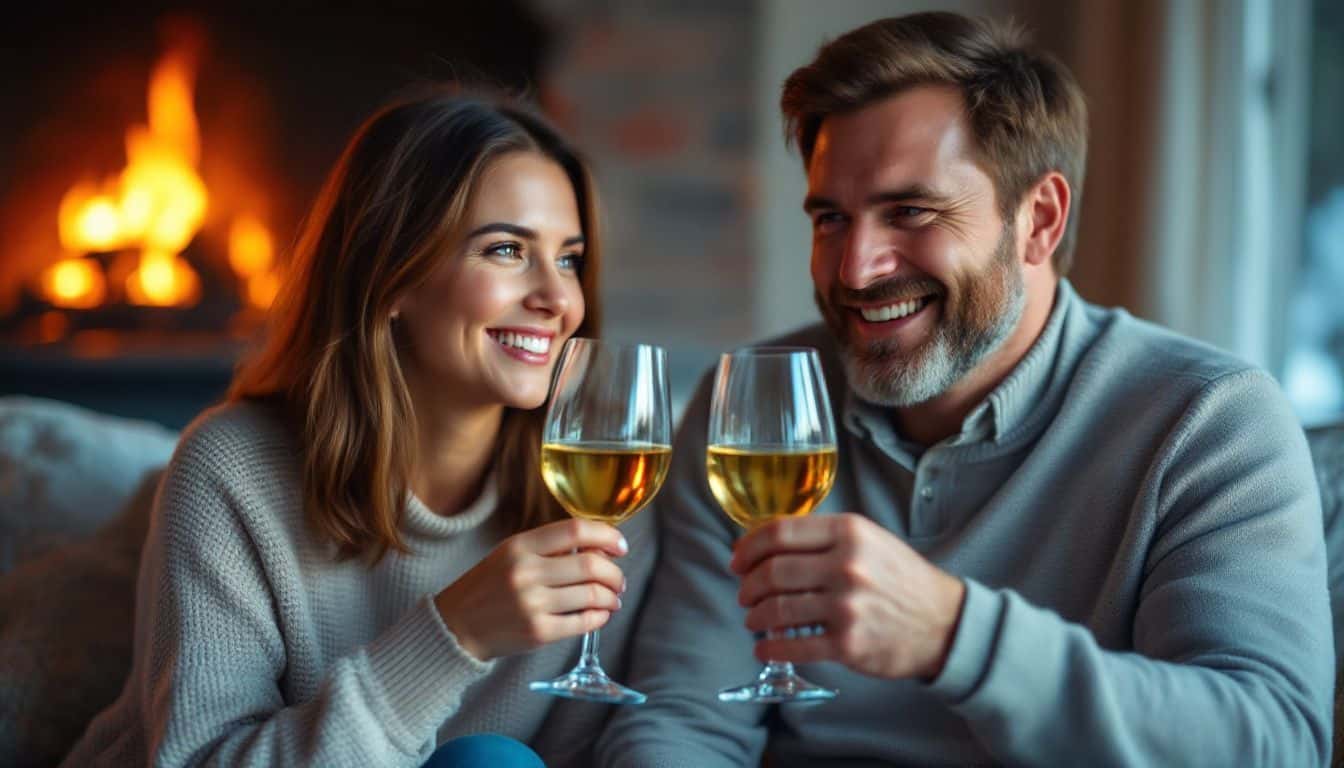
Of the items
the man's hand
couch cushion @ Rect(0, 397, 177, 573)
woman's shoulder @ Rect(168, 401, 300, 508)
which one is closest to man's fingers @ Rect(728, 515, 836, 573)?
the man's hand

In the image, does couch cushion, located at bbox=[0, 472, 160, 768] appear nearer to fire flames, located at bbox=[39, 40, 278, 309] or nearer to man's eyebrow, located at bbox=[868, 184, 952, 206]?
man's eyebrow, located at bbox=[868, 184, 952, 206]

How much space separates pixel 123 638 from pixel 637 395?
1.02 meters

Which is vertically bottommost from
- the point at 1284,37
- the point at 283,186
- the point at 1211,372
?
the point at 1211,372

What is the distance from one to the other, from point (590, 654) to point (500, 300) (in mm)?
475

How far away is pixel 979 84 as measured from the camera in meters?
1.72

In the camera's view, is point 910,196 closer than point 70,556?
Yes

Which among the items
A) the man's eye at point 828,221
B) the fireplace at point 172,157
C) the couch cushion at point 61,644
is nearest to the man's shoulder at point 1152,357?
the man's eye at point 828,221

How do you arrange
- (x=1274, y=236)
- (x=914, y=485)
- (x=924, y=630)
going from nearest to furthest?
(x=924, y=630) < (x=914, y=485) < (x=1274, y=236)

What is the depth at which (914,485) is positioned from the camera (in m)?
1.69

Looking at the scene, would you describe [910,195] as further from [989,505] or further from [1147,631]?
[1147,631]

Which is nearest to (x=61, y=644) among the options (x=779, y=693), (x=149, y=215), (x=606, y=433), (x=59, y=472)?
(x=59, y=472)

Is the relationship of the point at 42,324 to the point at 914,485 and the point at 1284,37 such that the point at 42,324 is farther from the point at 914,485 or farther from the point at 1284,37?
the point at 1284,37

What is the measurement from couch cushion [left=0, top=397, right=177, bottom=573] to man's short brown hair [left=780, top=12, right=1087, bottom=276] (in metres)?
1.24

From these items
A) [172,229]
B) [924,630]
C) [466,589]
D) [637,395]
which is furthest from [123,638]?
[172,229]
